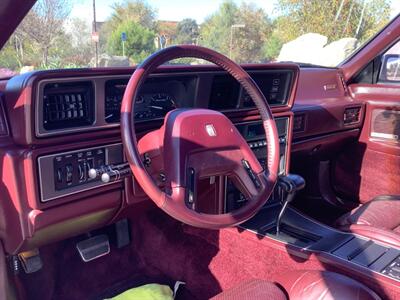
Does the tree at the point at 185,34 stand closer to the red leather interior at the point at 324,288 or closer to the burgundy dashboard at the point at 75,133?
the burgundy dashboard at the point at 75,133

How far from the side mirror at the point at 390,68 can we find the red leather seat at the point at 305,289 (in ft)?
6.52

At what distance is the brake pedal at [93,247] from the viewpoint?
2.13 metres

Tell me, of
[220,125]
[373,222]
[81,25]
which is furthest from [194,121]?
[81,25]

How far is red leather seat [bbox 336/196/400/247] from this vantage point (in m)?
1.85

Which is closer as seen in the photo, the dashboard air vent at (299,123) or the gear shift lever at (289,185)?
the gear shift lever at (289,185)

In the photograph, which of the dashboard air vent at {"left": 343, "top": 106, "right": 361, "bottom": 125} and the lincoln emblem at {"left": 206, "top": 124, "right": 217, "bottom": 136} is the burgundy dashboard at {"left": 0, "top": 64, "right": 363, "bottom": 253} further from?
the dashboard air vent at {"left": 343, "top": 106, "right": 361, "bottom": 125}

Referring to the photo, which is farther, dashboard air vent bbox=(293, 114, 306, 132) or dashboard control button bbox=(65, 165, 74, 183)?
dashboard air vent bbox=(293, 114, 306, 132)

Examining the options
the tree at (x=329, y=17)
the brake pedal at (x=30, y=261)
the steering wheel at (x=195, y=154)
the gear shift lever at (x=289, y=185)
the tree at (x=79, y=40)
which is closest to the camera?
the steering wheel at (x=195, y=154)

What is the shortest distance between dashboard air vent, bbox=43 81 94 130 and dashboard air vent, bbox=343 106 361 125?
6.58ft

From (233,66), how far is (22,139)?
74 cm

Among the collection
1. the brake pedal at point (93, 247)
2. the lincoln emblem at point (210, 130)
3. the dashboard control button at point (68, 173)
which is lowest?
the brake pedal at point (93, 247)

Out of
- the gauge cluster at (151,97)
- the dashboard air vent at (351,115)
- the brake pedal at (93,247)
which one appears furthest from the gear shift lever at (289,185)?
the dashboard air vent at (351,115)

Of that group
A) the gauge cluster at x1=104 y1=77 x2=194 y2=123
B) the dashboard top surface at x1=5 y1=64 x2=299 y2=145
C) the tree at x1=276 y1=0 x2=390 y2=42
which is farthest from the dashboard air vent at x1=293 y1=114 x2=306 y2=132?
the tree at x1=276 y1=0 x2=390 y2=42

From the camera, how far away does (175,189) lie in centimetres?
132
